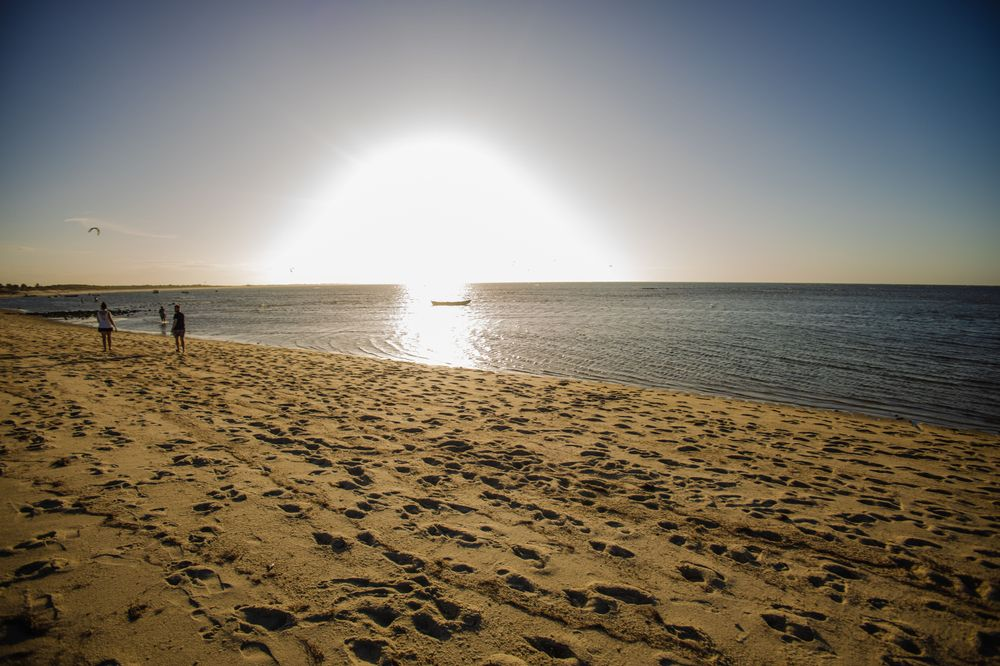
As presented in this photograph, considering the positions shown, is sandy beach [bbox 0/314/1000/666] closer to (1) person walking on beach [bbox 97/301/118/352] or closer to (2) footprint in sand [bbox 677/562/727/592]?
(2) footprint in sand [bbox 677/562/727/592]

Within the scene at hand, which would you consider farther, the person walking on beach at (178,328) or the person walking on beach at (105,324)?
the person walking on beach at (178,328)

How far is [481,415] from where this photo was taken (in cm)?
1023

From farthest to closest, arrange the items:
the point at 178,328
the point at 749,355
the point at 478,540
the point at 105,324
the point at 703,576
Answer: the point at 749,355 → the point at 178,328 → the point at 105,324 → the point at 478,540 → the point at 703,576

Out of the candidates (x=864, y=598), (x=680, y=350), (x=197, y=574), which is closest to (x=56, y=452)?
(x=197, y=574)

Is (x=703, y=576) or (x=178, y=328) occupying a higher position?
(x=178, y=328)

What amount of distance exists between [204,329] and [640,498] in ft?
137

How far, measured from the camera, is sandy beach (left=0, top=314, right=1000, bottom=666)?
11.4 ft

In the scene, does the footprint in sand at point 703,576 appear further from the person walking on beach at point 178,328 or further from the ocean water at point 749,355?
the person walking on beach at point 178,328

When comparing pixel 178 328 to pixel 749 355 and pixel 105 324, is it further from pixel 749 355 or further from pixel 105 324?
pixel 749 355

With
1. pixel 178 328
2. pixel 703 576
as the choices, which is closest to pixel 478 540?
pixel 703 576

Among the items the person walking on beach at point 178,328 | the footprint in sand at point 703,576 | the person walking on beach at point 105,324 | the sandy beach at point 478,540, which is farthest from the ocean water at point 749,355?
the footprint in sand at point 703,576

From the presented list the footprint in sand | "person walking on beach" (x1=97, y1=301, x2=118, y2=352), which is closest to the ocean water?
"person walking on beach" (x1=97, y1=301, x2=118, y2=352)

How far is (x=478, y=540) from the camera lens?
492 cm

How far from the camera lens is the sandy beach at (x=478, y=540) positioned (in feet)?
11.4
